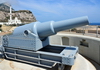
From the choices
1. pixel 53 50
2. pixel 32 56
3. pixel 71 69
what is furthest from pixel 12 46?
pixel 71 69

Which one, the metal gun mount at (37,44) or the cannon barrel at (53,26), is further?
the metal gun mount at (37,44)

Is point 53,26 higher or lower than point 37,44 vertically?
higher

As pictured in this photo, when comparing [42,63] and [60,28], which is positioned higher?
[60,28]

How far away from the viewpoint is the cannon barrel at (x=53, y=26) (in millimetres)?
3196

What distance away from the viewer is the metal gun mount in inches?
131

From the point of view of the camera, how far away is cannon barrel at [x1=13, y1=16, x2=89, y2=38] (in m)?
3.20

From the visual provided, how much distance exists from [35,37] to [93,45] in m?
4.04

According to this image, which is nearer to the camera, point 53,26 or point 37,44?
point 53,26

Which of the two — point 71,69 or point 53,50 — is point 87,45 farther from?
point 71,69

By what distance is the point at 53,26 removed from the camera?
366cm

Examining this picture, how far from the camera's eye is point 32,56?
3.97m

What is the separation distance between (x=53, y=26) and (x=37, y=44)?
2.98 ft

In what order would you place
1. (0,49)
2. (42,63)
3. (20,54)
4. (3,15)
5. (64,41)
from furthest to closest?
(3,15)
(64,41)
(0,49)
(20,54)
(42,63)

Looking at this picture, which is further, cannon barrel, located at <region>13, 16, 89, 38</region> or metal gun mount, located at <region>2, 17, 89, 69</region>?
metal gun mount, located at <region>2, 17, 89, 69</region>
